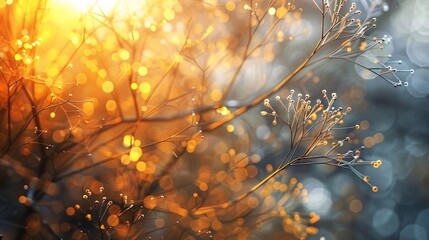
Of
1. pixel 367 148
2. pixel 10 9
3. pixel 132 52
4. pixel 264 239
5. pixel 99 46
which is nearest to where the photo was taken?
pixel 10 9

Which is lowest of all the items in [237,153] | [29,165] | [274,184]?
[274,184]

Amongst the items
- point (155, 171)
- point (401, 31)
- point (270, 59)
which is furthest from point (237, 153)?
point (401, 31)

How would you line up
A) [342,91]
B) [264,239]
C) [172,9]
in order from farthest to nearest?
[342,91]
[264,239]
[172,9]

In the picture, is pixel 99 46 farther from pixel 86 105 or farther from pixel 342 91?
pixel 342 91

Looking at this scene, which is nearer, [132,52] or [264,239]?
[132,52]

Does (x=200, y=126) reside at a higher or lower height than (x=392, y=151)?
higher

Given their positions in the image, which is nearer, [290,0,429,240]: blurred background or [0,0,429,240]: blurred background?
[0,0,429,240]: blurred background

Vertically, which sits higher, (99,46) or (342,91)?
(99,46)

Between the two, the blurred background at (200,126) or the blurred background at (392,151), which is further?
the blurred background at (392,151)

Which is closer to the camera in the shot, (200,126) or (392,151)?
(200,126)

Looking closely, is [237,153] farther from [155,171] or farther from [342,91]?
[342,91]
